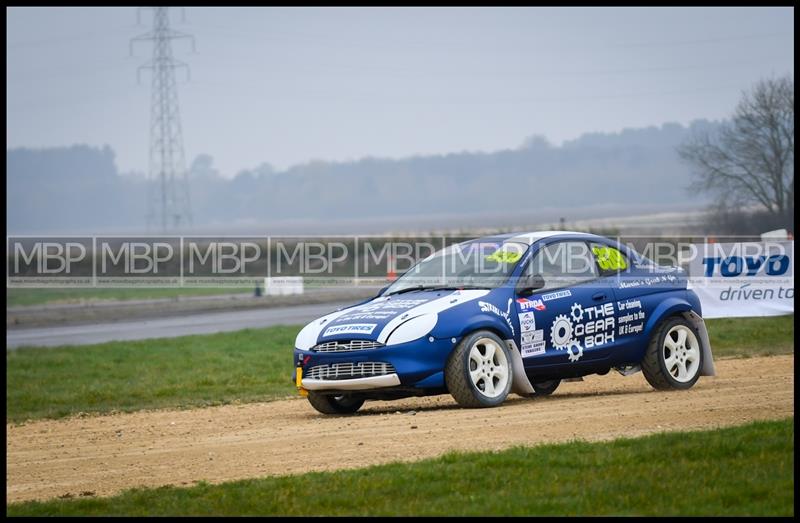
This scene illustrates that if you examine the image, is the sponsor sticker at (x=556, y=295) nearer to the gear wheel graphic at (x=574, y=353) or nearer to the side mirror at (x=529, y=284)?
the side mirror at (x=529, y=284)

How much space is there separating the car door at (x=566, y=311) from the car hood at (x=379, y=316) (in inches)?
23.6

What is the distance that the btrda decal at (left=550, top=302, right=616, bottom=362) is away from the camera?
13.0m

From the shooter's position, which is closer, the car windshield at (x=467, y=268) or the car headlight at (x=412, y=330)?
the car headlight at (x=412, y=330)

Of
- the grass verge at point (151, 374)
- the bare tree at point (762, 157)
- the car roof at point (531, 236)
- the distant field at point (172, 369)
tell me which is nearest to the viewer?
the car roof at point (531, 236)

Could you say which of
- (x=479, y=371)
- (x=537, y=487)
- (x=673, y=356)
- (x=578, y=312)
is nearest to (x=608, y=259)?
(x=578, y=312)

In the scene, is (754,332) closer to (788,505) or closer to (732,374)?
(732,374)

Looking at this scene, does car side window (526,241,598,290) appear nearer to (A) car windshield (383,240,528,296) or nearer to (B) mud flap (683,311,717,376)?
(A) car windshield (383,240,528,296)

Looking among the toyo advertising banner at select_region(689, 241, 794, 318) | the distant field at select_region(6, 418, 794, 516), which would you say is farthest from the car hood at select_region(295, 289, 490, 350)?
the toyo advertising banner at select_region(689, 241, 794, 318)

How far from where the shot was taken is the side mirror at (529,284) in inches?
503

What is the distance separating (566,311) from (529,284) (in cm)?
51

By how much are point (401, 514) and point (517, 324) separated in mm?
5288

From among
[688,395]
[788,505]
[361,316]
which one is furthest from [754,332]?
[788,505]

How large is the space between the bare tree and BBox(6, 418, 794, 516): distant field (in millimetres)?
31996

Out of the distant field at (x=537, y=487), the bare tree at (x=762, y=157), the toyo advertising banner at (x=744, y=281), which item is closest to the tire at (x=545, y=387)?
the distant field at (x=537, y=487)
